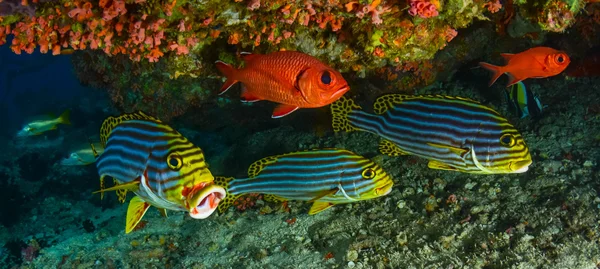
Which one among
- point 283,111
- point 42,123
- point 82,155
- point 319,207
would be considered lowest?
point 42,123

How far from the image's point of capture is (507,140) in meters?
3.23

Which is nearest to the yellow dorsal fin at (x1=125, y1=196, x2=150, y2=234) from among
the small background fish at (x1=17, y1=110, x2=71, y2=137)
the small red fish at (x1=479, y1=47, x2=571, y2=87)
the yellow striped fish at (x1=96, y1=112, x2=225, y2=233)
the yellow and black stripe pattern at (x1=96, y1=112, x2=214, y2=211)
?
Result: the yellow striped fish at (x1=96, y1=112, x2=225, y2=233)

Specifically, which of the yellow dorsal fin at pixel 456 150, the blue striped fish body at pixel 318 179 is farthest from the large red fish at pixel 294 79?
the yellow dorsal fin at pixel 456 150

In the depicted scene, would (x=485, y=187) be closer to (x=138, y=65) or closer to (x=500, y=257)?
(x=500, y=257)

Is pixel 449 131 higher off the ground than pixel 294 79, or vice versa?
pixel 294 79

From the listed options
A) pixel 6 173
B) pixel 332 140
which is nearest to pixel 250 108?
pixel 332 140

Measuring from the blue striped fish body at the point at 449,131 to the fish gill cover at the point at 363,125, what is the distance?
0.02m

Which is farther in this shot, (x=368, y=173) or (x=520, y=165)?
(x=368, y=173)

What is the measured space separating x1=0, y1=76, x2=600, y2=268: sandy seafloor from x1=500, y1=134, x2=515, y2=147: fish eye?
40.9 inches

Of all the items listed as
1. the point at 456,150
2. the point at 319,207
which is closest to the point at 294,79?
the point at 319,207

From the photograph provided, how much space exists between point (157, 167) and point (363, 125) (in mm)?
2210

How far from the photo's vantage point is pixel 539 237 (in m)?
3.59

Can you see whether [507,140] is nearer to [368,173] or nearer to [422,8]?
[368,173]

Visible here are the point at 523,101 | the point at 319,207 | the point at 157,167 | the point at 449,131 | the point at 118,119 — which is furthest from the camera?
the point at 523,101
